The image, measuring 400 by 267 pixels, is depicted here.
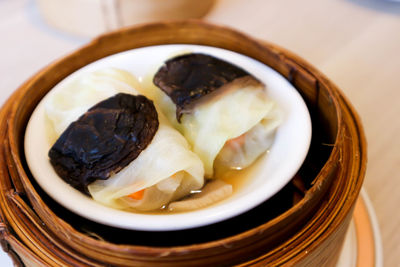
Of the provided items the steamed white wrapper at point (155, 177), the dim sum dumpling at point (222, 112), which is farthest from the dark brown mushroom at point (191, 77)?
the steamed white wrapper at point (155, 177)

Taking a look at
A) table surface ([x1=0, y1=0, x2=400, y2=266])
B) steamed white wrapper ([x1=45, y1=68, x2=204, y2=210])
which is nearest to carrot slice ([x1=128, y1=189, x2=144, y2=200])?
steamed white wrapper ([x1=45, y1=68, x2=204, y2=210])

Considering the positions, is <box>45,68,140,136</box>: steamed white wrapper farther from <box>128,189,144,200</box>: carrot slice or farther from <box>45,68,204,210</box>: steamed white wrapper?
<box>128,189,144,200</box>: carrot slice

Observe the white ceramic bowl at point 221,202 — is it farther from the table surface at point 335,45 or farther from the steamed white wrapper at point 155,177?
the table surface at point 335,45

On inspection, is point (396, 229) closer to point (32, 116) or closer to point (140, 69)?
point (140, 69)

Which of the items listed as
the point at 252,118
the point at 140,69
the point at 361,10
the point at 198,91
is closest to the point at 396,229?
the point at 252,118

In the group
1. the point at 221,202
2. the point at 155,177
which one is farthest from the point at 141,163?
the point at 221,202

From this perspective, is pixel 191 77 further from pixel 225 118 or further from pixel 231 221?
pixel 231 221
